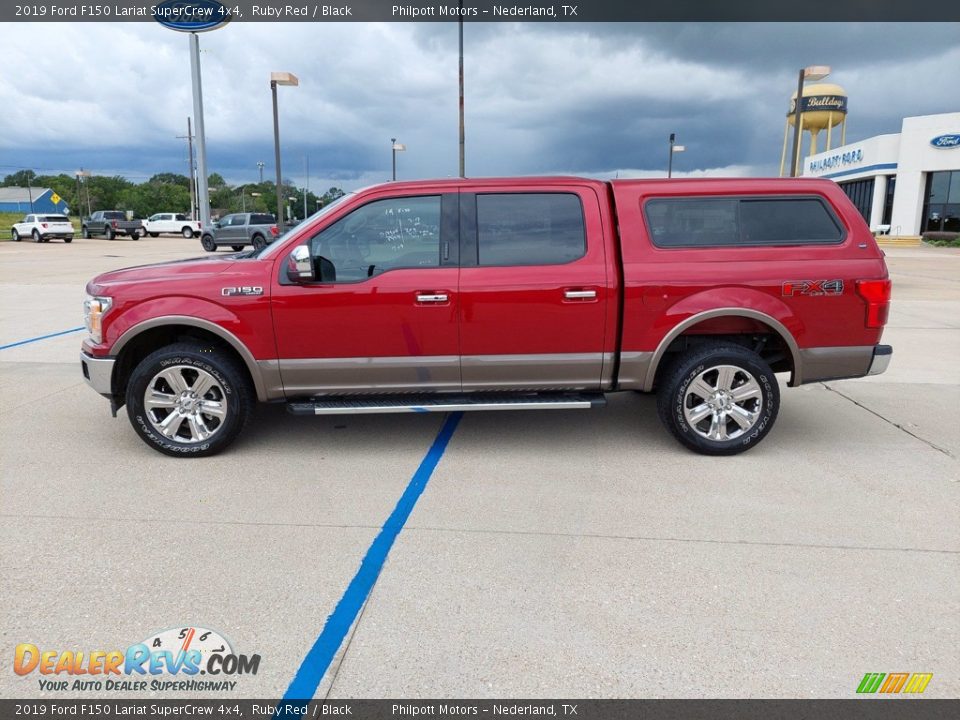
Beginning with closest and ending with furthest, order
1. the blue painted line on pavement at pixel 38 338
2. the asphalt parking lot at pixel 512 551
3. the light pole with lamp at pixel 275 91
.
A: the asphalt parking lot at pixel 512 551
the blue painted line on pavement at pixel 38 338
the light pole with lamp at pixel 275 91

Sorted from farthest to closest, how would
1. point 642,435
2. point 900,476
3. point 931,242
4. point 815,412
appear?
point 931,242 → point 815,412 → point 642,435 → point 900,476

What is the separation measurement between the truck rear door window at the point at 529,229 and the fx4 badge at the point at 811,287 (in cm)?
141

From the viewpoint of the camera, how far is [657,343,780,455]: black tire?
15.6ft

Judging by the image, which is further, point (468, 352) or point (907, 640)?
point (468, 352)

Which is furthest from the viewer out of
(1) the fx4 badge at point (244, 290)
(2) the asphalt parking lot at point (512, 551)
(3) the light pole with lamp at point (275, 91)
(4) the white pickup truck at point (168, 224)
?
(4) the white pickup truck at point (168, 224)

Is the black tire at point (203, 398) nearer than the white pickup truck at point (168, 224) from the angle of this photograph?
Yes

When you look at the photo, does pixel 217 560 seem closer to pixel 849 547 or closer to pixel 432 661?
pixel 432 661

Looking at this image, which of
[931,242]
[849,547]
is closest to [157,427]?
[849,547]

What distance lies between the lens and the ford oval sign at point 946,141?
41125 millimetres

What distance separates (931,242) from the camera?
40.4 meters

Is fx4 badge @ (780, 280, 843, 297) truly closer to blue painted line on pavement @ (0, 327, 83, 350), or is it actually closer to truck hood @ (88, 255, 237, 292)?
truck hood @ (88, 255, 237, 292)

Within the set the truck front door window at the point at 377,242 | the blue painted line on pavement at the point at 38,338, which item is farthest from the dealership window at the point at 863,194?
the truck front door window at the point at 377,242

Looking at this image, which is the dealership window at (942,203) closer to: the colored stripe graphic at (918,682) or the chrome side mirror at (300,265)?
the chrome side mirror at (300,265)

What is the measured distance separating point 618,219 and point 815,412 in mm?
2721
